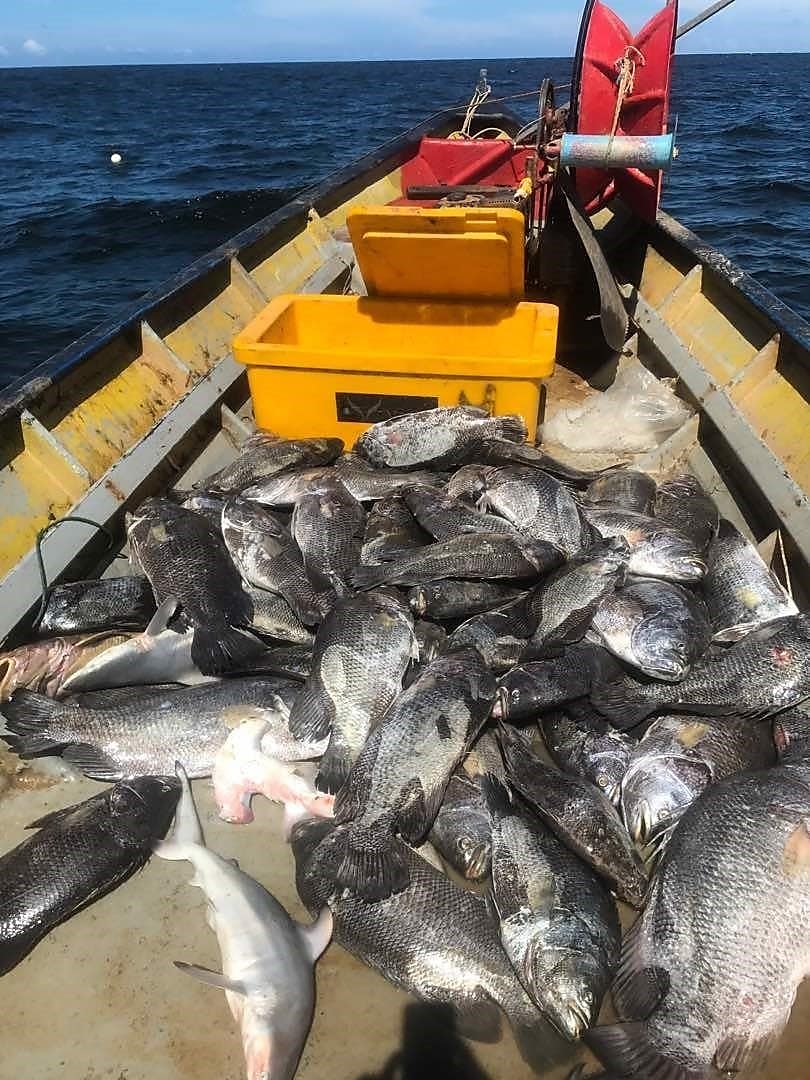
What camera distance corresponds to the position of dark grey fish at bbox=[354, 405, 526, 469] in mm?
4121

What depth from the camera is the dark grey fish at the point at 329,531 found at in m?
3.43

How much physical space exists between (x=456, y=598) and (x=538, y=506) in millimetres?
769

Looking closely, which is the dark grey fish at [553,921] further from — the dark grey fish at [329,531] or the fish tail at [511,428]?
the fish tail at [511,428]

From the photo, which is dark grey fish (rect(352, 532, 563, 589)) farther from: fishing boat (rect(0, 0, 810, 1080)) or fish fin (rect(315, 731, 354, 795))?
fishing boat (rect(0, 0, 810, 1080))

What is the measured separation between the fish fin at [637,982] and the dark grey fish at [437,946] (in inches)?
9.4

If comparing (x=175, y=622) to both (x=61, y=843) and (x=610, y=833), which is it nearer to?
(x=61, y=843)

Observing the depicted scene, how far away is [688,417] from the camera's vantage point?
4816 mm

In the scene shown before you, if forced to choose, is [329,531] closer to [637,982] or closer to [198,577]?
[198,577]

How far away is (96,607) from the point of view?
3.46 meters

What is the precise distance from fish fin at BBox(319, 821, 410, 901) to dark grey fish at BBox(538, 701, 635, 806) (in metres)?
0.76

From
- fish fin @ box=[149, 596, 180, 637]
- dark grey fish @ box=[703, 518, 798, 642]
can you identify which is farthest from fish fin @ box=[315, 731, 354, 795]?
dark grey fish @ box=[703, 518, 798, 642]

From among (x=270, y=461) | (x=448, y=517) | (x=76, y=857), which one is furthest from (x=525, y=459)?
(x=76, y=857)

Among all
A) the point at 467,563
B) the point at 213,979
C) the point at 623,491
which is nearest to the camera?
the point at 213,979

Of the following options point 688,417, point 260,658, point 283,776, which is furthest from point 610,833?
point 688,417
